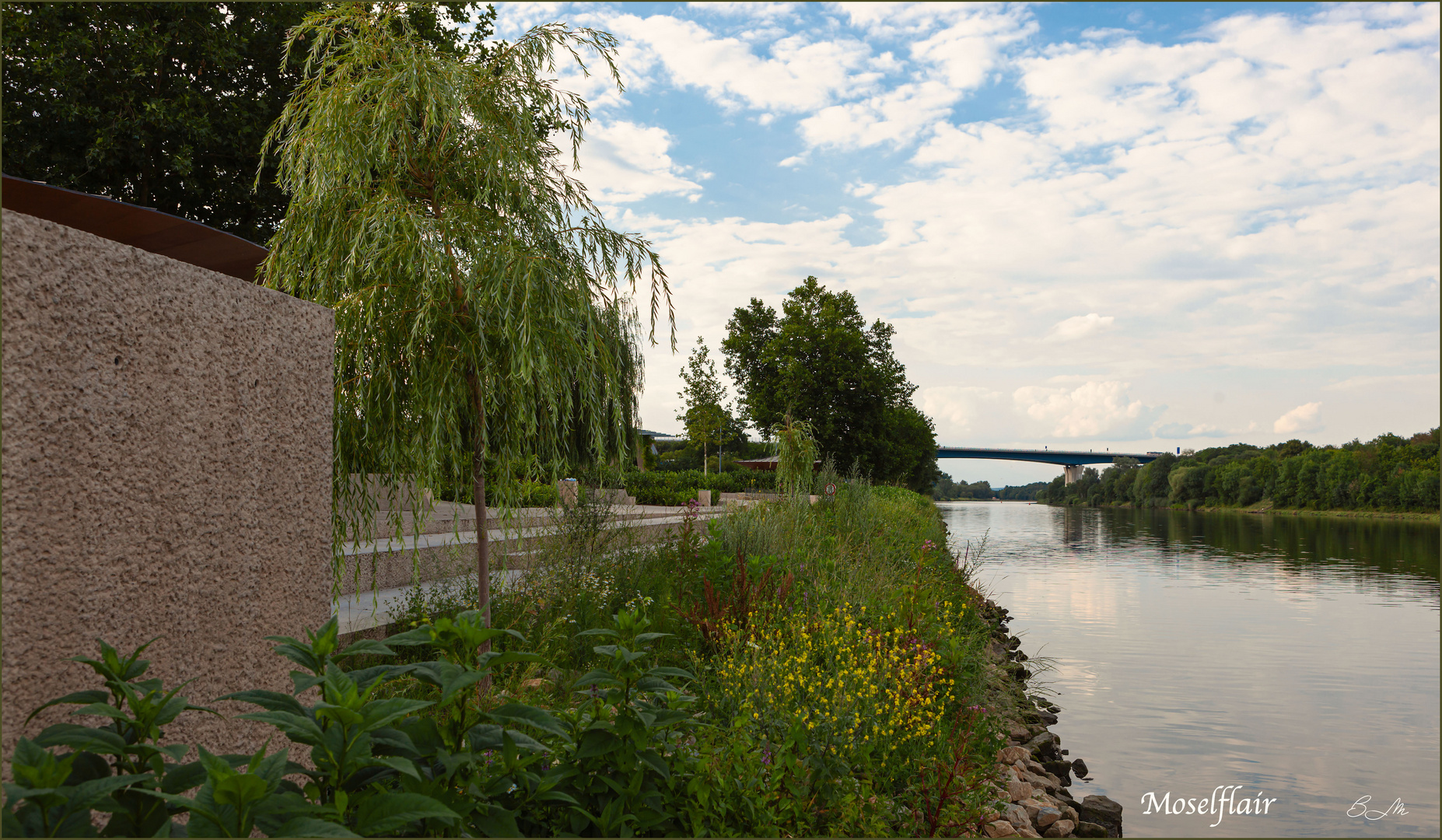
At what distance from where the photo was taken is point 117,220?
4551mm

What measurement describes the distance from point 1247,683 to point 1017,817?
784 centimetres

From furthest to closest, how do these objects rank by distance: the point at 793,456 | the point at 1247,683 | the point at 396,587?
1. the point at 793,456
2. the point at 1247,683
3. the point at 396,587

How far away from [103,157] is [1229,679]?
18.8m

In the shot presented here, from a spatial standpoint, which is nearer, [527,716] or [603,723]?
[527,716]

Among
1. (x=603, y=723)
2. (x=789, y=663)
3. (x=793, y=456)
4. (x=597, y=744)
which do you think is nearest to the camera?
(x=597, y=744)

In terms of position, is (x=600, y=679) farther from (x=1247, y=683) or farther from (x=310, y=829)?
A: (x=1247, y=683)

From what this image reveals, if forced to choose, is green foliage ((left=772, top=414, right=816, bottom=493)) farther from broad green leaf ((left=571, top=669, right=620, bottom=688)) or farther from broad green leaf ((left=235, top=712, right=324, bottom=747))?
broad green leaf ((left=235, top=712, right=324, bottom=747))

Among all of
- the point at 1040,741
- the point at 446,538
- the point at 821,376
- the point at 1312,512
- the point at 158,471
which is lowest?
the point at 1312,512

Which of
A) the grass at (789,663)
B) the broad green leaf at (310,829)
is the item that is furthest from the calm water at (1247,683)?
the broad green leaf at (310,829)

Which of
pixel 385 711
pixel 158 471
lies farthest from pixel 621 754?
pixel 158 471

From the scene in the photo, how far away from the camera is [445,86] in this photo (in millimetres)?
5207

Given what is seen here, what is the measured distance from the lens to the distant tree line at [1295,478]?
4819cm

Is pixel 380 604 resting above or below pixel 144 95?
below

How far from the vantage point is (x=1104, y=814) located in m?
5.71
